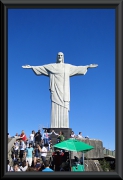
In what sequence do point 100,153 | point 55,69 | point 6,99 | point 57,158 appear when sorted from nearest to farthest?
point 6,99 < point 57,158 < point 100,153 < point 55,69

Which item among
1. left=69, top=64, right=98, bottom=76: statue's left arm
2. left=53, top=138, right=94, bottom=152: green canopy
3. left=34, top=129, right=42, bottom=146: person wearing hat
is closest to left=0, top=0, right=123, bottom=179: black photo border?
left=53, top=138, right=94, bottom=152: green canopy

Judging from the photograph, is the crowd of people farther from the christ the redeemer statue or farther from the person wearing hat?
the christ the redeemer statue

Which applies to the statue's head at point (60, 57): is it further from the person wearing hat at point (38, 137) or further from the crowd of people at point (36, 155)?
the person wearing hat at point (38, 137)

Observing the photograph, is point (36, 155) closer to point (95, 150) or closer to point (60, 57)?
point (95, 150)

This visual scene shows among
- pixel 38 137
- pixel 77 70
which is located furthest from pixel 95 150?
pixel 77 70

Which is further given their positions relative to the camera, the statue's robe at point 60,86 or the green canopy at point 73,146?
the statue's robe at point 60,86
